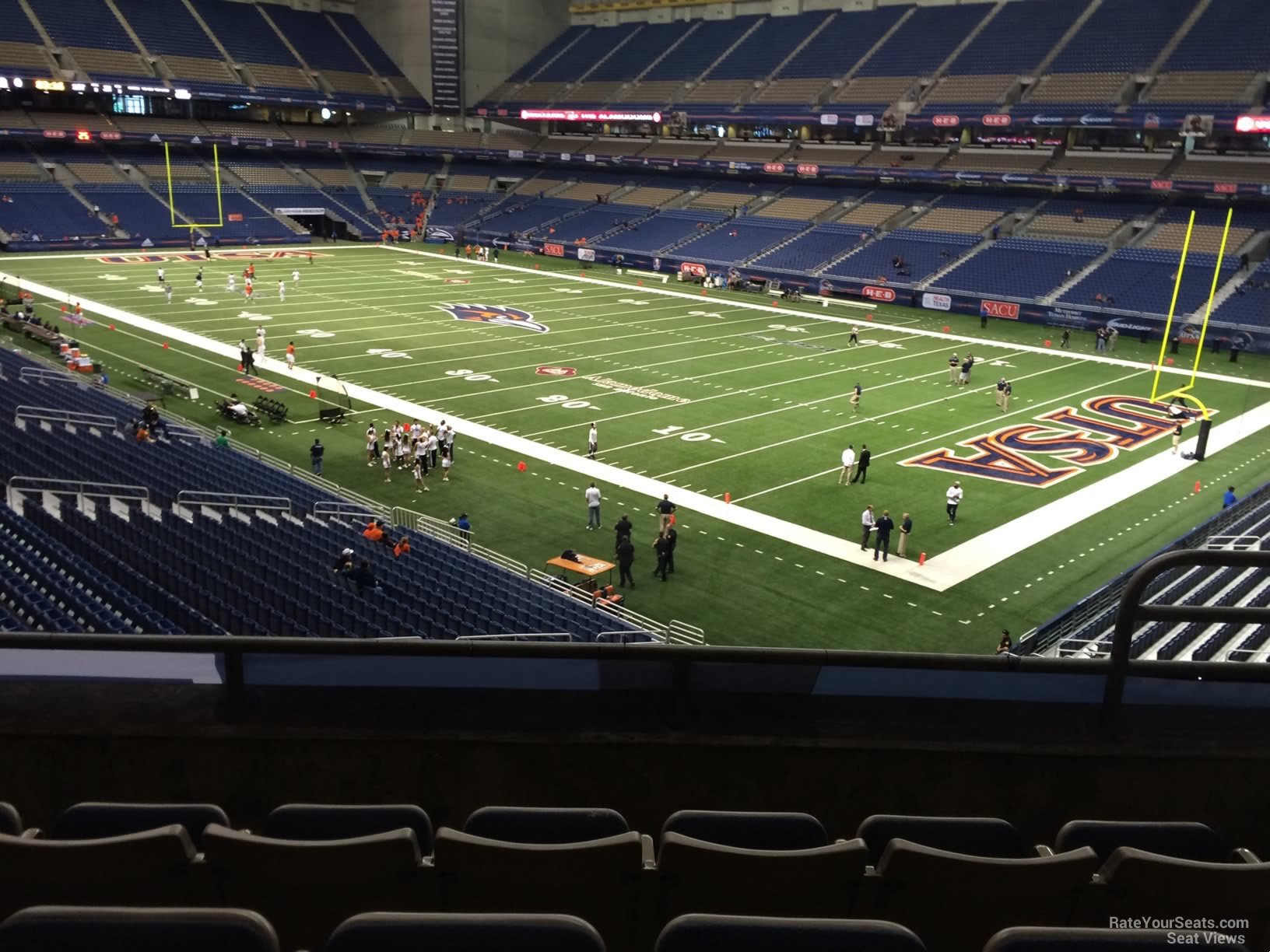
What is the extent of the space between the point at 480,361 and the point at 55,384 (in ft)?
44.7

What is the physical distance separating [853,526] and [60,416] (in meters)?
17.7

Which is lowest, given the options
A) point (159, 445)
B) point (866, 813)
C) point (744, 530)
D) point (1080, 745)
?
point (744, 530)

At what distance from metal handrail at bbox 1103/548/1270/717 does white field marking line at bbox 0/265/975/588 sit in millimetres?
14712

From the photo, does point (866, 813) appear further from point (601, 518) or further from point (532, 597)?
point (601, 518)

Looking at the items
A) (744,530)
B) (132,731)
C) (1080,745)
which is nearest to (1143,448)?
(744,530)

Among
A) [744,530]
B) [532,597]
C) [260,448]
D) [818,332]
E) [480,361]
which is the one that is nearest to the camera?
[532,597]

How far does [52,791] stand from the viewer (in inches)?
163

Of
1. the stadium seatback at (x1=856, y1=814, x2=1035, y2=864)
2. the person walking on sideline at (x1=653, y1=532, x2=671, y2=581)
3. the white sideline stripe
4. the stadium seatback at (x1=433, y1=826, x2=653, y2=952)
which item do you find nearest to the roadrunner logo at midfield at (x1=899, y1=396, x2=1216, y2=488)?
the white sideline stripe

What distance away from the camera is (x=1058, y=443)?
27.8 meters

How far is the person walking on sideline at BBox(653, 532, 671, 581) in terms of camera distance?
61.2 ft

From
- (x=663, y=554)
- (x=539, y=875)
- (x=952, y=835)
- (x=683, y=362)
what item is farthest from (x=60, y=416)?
(x=952, y=835)

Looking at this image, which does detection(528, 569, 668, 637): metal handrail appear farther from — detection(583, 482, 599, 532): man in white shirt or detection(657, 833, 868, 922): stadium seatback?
detection(657, 833, 868, 922): stadium seatback

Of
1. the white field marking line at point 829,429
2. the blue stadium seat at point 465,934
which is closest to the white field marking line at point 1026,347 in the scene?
the white field marking line at point 829,429

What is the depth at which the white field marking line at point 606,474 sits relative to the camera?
2031cm
